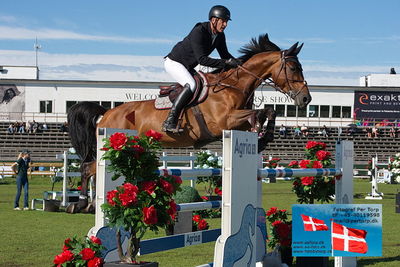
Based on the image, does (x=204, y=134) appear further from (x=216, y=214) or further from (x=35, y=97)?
(x=35, y=97)

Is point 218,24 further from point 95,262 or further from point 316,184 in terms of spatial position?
point 95,262

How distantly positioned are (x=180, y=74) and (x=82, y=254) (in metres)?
4.15

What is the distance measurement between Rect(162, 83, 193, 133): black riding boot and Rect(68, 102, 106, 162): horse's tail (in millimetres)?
2193

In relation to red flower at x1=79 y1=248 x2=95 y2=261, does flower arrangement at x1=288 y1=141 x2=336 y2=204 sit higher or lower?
higher

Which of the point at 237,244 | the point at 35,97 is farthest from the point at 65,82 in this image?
the point at 237,244

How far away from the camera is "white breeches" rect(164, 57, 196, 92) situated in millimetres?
8406

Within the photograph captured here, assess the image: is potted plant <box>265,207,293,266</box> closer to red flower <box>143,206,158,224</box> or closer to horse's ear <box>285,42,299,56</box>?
horse's ear <box>285,42,299,56</box>

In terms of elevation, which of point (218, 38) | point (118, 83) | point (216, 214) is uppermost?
point (118, 83)

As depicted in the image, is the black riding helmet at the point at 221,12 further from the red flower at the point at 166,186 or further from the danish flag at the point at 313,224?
the red flower at the point at 166,186

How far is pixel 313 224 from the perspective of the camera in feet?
22.2

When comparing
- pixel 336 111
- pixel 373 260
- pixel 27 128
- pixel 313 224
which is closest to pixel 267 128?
pixel 313 224

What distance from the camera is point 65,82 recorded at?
51.3 meters

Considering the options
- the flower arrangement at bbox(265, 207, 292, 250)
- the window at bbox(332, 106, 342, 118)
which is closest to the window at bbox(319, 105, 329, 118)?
the window at bbox(332, 106, 342, 118)

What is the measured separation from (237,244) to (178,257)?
296 centimetres
